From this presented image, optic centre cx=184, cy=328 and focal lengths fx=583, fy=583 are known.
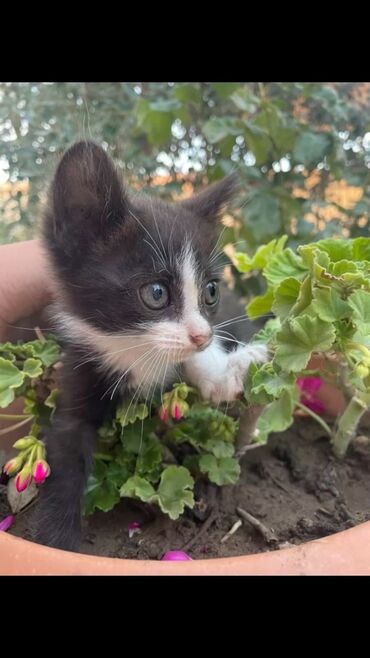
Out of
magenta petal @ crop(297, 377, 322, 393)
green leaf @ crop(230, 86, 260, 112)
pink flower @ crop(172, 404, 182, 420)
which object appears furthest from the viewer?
green leaf @ crop(230, 86, 260, 112)

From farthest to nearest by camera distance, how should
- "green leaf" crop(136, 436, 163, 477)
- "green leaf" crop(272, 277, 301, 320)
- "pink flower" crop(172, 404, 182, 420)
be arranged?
"green leaf" crop(136, 436, 163, 477) < "pink flower" crop(172, 404, 182, 420) < "green leaf" crop(272, 277, 301, 320)

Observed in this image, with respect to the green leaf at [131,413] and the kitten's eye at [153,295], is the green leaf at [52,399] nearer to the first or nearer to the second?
the green leaf at [131,413]

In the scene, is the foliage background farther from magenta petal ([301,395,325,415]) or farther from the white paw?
the white paw

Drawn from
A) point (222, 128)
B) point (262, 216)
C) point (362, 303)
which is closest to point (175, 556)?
point (362, 303)

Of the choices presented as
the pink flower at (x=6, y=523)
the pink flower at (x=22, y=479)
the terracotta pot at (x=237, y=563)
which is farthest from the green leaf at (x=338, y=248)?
the pink flower at (x=6, y=523)

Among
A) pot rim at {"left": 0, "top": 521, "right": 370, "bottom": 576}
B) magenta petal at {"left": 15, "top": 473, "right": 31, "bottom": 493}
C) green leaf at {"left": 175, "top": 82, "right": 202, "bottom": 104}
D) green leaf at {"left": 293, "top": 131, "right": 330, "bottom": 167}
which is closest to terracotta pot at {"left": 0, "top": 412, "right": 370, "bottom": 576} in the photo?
pot rim at {"left": 0, "top": 521, "right": 370, "bottom": 576}

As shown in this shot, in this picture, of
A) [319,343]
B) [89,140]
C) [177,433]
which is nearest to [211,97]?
[89,140]
